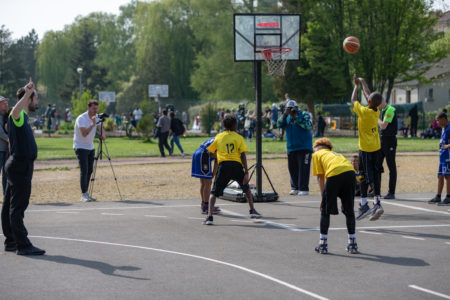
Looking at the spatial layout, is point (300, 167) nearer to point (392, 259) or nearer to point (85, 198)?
point (85, 198)

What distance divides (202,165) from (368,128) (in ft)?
9.54

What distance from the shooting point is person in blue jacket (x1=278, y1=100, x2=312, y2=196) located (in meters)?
13.5

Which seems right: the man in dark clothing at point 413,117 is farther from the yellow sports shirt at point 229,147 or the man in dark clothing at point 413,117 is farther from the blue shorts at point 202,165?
the yellow sports shirt at point 229,147

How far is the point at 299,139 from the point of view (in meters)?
13.6

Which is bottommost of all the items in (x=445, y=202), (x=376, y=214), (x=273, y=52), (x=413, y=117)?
(x=445, y=202)

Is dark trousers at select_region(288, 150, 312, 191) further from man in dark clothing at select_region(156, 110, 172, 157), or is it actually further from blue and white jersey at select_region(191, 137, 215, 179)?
man in dark clothing at select_region(156, 110, 172, 157)

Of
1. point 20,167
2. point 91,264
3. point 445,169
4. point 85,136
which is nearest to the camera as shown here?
point 91,264

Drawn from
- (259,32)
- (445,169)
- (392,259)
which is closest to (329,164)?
(392,259)

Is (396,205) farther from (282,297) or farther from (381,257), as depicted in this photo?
(282,297)

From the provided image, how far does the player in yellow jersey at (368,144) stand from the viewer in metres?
10.5

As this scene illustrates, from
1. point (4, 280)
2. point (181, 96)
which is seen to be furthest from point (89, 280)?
point (181, 96)

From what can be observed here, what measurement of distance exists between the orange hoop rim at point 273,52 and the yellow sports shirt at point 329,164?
5.90 m

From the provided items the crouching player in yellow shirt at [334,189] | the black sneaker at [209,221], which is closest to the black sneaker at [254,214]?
the black sneaker at [209,221]

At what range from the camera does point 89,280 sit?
6656 millimetres
